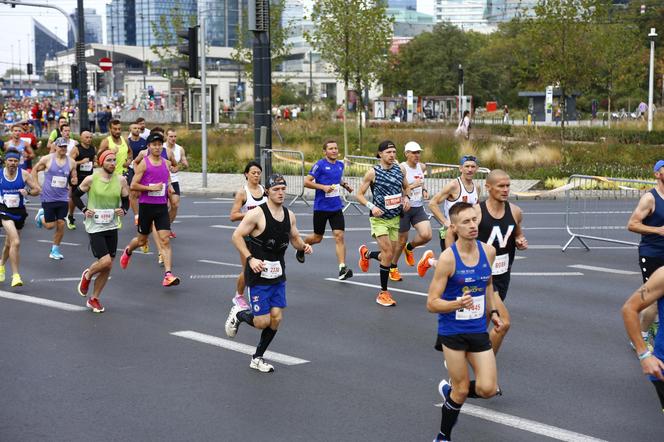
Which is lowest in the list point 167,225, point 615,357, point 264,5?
point 615,357

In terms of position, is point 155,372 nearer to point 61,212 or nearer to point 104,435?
point 104,435

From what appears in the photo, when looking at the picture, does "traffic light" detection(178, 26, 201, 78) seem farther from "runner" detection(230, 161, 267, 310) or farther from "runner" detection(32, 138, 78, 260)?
"runner" detection(230, 161, 267, 310)

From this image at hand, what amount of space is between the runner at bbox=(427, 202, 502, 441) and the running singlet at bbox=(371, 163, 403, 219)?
213 inches

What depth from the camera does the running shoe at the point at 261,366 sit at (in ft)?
28.6

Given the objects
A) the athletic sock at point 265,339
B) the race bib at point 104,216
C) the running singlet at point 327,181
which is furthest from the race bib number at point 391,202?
the athletic sock at point 265,339

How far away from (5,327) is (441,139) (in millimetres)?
24460

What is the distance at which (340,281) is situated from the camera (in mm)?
13477

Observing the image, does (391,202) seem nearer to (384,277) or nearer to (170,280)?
(384,277)

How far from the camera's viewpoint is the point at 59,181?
15211 millimetres

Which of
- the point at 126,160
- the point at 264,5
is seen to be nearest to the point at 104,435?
the point at 126,160

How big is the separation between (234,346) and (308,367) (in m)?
1.13

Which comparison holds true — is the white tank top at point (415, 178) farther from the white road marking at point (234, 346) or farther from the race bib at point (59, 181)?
the race bib at point (59, 181)

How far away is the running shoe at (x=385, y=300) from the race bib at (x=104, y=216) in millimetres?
3250

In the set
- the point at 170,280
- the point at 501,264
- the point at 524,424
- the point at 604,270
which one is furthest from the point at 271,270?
the point at 604,270
